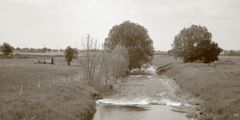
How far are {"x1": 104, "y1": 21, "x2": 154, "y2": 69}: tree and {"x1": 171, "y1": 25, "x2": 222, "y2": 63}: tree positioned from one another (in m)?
18.4

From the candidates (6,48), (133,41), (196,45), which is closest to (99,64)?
(133,41)

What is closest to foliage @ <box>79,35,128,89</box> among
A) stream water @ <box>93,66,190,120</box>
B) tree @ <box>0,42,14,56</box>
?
stream water @ <box>93,66,190,120</box>

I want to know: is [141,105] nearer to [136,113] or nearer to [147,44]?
[136,113]

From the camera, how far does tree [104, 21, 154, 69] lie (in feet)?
293

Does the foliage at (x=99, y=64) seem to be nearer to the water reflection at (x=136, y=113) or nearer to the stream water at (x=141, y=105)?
the stream water at (x=141, y=105)

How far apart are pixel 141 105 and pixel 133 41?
51353 millimetres

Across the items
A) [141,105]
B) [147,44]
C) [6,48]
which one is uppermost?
[147,44]

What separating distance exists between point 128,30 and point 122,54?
60.7 ft

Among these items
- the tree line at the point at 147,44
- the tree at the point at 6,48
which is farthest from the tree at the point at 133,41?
the tree at the point at 6,48

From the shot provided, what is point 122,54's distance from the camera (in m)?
73.6

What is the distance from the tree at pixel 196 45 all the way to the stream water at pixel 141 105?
167 ft

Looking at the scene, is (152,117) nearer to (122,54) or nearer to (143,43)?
(122,54)

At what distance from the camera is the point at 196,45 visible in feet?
345

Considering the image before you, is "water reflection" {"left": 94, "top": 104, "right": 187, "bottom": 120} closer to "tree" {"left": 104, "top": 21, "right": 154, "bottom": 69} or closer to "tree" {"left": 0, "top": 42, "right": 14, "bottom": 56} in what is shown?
"tree" {"left": 104, "top": 21, "right": 154, "bottom": 69}
